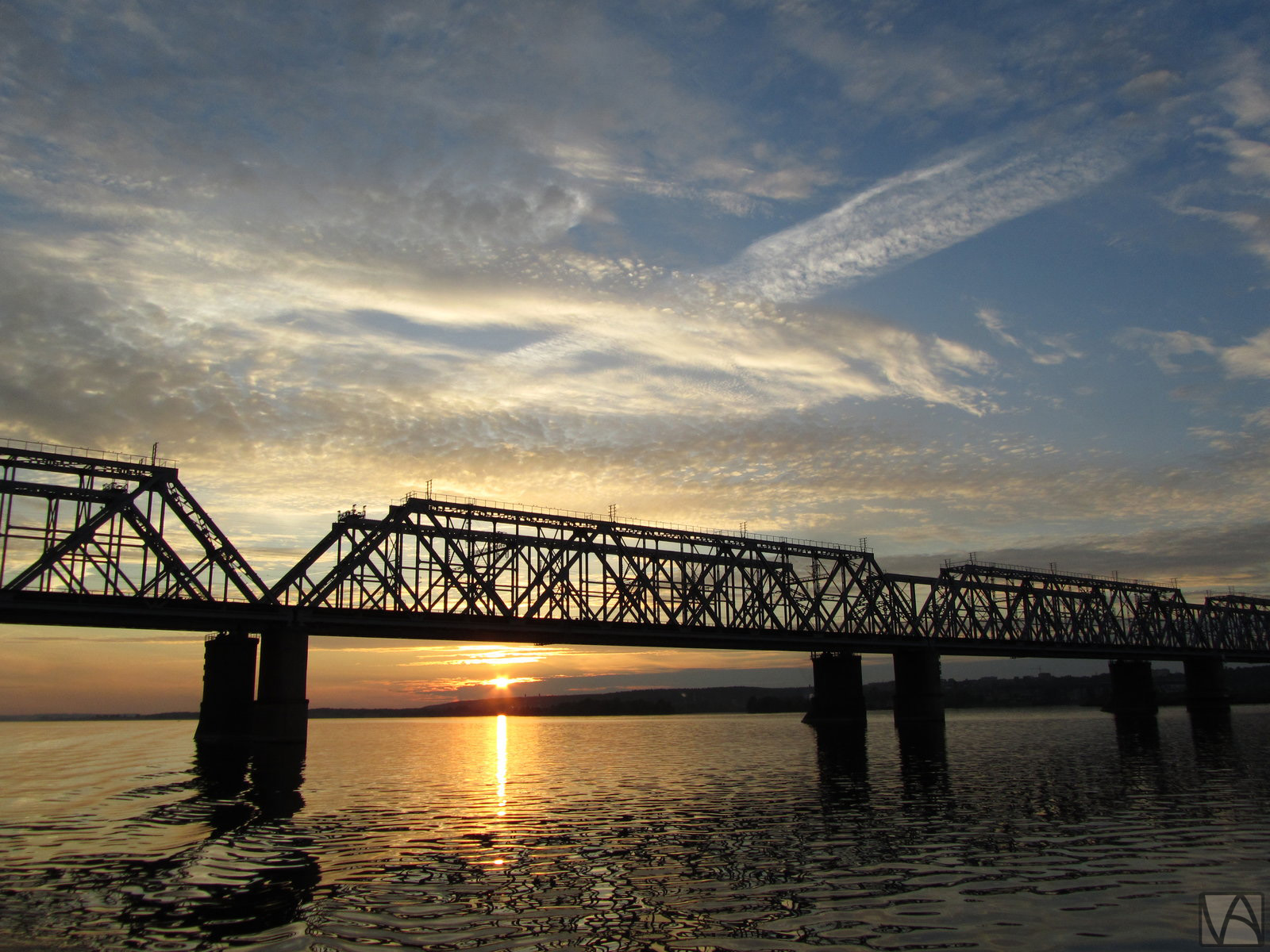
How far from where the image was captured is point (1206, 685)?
16712cm

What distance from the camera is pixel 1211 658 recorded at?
167375 millimetres

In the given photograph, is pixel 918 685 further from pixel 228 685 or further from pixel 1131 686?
pixel 228 685

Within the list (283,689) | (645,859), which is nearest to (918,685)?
(283,689)

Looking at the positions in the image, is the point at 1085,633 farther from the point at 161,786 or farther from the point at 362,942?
the point at 362,942

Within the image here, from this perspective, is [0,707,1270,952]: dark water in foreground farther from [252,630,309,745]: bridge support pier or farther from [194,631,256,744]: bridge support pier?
[194,631,256,744]: bridge support pier

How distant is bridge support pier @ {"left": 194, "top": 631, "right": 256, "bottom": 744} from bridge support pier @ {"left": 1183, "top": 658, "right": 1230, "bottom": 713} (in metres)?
160

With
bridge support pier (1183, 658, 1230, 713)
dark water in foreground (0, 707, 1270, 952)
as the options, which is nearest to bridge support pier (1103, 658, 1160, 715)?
bridge support pier (1183, 658, 1230, 713)

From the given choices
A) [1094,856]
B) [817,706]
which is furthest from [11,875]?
[817,706]

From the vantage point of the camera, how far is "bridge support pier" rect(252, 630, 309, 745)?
238 ft

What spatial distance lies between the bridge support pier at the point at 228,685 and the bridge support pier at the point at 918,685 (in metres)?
83.1

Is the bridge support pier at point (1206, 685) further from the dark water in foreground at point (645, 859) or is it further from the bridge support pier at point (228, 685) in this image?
the bridge support pier at point (228, 685)

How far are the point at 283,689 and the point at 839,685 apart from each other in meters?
78.1

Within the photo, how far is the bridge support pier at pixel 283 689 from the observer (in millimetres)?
72500

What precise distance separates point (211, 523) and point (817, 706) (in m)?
86.1
